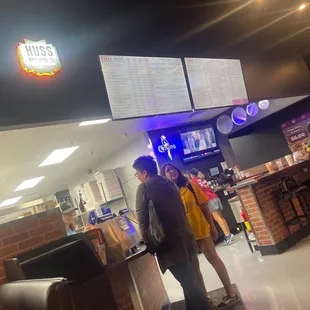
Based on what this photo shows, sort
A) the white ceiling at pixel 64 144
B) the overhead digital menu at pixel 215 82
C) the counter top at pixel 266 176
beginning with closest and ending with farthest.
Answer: the overhead digital menu at pixel 215 82 → the counter top at pixel 266 176 → the white ceiling at pixel 64 144

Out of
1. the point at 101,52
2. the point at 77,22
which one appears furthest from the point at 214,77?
the point at 77,22

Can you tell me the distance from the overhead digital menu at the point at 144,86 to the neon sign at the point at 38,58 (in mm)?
476

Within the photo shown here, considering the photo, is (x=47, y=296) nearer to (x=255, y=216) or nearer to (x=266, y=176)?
(x=255, y=216)

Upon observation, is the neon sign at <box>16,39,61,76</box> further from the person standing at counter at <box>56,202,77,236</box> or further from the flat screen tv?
the flat screen tv

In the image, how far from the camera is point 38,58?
2.52m

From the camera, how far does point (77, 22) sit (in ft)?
9.63

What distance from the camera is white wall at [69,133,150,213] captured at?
6.97 meters

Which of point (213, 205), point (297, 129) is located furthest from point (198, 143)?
point (297, 129)

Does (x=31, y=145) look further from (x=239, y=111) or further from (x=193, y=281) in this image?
(x=239, y=111)

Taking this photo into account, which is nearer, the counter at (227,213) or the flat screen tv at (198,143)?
the counter at (227,213)

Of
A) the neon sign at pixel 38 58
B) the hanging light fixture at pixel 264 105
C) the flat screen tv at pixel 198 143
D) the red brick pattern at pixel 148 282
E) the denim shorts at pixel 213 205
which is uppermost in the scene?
the neon sign at pixel 38 58

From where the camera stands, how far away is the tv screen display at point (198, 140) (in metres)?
6.96

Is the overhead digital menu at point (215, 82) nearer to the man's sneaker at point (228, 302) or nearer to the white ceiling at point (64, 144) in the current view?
the white ceiling at point (64, 144)

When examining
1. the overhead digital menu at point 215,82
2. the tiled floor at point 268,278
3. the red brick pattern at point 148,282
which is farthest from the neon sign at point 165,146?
the red brick pattern at point 148,282
